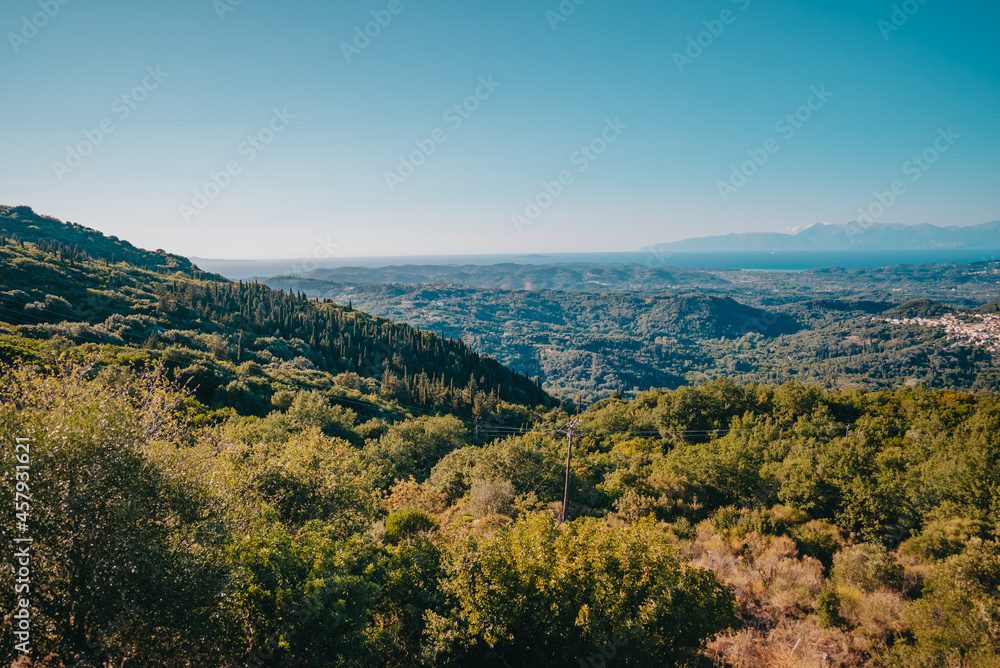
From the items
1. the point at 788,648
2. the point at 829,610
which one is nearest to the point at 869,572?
the point at 829,610

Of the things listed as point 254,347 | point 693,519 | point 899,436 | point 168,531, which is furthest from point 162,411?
point 254,347

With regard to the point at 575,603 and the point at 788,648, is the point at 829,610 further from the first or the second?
the point at 575,603

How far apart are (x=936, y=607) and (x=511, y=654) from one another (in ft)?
43.4

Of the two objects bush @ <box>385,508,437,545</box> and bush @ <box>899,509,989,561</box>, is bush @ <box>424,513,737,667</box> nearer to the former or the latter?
bush @ <box>385,508,437,545</box>

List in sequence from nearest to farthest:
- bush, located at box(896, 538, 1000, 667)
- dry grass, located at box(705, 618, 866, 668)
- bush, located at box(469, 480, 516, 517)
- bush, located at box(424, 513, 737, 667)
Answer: bush, located at box(896, 538, 1000, 667)
bush, located at box(424, 513, 737, 667)
dry grass, located at box(705, 618, 866, 668)
bush, located at box(469, 480, 516, 517)

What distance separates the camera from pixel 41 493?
9.25m

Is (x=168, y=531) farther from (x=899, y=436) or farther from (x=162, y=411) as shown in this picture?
(x=899, y=436)

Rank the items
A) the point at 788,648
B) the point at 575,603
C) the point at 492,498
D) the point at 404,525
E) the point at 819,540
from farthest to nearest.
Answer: the point at 492,498, the point at 819,540, the point at 404,525, the point at 788,648, the point at 575,603

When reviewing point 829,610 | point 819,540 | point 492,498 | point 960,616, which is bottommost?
point 492,498

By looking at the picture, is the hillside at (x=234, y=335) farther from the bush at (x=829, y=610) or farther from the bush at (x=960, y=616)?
the bush at (x=960, y=616)

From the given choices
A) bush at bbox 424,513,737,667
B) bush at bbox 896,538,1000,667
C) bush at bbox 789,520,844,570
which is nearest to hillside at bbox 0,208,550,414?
bush at bbox 424,513,737,667

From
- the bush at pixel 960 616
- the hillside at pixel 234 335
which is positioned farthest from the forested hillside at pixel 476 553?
the hillside at pixel 234 335

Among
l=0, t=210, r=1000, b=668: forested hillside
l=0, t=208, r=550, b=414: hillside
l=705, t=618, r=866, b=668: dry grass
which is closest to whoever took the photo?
l=0, t=210, r=1000, b=668: forested hillside

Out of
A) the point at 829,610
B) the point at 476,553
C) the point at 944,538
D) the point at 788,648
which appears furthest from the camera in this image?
the point at 944,538
